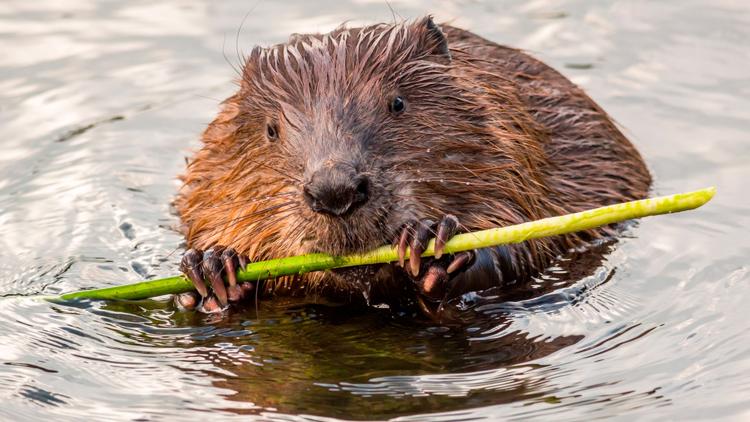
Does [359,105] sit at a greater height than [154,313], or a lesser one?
greater

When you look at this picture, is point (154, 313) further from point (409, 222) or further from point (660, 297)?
point (660, 297)

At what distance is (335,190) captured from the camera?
4.34 meters

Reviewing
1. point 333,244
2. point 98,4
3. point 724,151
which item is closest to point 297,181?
point 333,244

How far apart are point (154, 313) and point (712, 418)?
200 centimetres

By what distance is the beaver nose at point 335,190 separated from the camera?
4.34 meters

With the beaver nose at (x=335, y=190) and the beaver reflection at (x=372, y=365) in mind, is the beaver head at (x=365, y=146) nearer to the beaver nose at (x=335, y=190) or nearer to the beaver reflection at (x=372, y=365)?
the beaver nose at (x=335, y=190)

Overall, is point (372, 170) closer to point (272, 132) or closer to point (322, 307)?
point (272, 132)

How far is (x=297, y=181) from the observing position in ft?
15.5

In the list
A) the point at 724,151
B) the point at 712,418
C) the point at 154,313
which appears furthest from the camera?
the point at 724,151

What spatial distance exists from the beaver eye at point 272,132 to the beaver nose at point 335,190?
63 cm

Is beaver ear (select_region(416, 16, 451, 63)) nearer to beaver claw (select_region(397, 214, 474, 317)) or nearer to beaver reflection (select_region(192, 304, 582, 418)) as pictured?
beaver claw (select_region(397, 214, 474, 317))

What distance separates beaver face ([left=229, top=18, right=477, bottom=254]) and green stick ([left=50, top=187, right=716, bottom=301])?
51mm

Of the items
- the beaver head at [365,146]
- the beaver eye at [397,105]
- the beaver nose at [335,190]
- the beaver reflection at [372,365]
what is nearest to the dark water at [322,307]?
the beaver reflection at [372,365]

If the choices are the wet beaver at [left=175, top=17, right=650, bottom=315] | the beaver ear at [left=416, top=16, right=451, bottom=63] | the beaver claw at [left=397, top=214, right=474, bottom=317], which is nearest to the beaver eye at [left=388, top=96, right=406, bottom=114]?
the wet beaver at [left=175, top=17, right=650, bottom=315]
